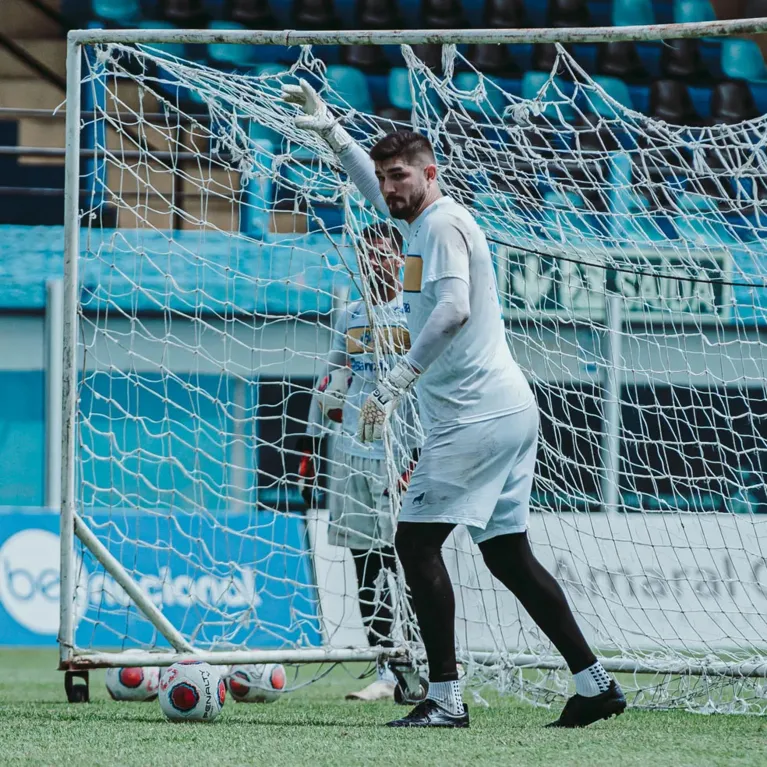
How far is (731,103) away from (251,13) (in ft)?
14.3

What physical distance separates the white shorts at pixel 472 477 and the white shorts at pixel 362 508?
113cm

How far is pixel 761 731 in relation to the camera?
10.5 feet

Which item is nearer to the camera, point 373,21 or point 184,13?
point 184,13

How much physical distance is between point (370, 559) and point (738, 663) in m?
→ 1.27

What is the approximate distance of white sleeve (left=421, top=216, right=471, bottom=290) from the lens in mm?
2994

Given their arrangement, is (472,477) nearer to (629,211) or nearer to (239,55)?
(629,211)

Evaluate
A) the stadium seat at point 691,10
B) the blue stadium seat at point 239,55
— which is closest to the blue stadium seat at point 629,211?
the stadium seat at point 691,10

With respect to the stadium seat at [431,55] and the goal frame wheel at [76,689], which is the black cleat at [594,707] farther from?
the stadium seat at [431,55]

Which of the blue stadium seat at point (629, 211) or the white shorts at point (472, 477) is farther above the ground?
the blue stadium seat at point (629, 211)

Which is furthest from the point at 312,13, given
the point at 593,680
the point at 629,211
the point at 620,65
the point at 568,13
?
the point at 593,680

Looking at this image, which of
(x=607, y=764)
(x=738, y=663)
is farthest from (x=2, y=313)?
(x=607, y=764)

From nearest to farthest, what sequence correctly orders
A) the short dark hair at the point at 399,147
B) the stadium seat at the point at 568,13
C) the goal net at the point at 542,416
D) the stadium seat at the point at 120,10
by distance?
the short dark hair at the point at 399,147 < the goal net at the point at 542,416 < the stadium seat at the point at 120,10 < the stadium seat at the point at 568,13

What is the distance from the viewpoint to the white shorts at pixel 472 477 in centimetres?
302

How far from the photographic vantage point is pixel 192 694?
3.29m
